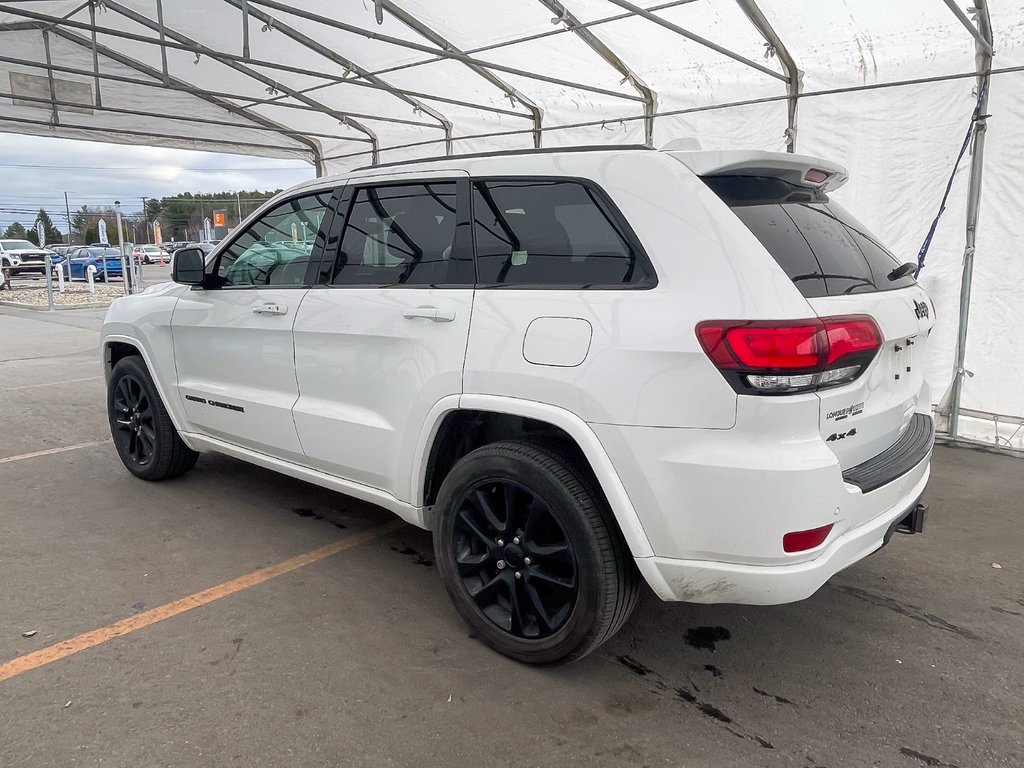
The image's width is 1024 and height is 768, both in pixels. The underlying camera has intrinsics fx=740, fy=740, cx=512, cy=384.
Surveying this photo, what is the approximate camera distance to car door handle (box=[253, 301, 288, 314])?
3465mm

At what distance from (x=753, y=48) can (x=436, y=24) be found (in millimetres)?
3276

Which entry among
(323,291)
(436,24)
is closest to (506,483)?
(323,291)

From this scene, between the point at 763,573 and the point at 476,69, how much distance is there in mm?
7902

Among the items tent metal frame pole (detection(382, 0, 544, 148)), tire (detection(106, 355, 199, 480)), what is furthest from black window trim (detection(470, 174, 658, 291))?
tent metal frame pole (detection(382, 0, 544, 148))

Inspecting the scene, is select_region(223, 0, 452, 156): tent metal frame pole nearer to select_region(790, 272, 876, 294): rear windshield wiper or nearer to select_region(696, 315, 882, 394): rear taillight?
select_region(790, 272, 876, 294): rear windshield wiper

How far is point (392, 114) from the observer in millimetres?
10719

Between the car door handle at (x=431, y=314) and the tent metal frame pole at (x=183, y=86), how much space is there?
8275 millimetres

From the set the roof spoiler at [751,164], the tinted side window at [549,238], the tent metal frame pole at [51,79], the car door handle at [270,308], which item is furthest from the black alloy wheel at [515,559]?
the tent metal frame pole at [51,79]

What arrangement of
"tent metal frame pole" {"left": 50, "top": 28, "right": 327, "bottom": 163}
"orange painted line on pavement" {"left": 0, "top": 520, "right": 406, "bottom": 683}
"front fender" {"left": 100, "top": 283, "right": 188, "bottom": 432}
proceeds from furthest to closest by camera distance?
1. "tent metal frame pole" {"left": 50, "top": 28, "right": 327, "bottom": 163}
2. "front fender" {"left": 100, "top": 283, "right": 188, "bottom": 432}
3. "orange painted line on pavement" {"left": 0, "top": 520, "right": 406, "bottom": 683}

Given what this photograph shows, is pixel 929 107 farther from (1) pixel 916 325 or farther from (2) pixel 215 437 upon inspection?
(2) pixel 215 437

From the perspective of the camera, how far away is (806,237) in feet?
8.17

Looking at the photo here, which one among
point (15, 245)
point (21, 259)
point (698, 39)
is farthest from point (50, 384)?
point (15, 245)

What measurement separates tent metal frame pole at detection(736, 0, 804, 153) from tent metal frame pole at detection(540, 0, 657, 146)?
4.32ft

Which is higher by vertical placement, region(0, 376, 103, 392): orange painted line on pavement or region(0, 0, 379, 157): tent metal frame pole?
region(0, 0, 379, 157): tent metal frame pole
